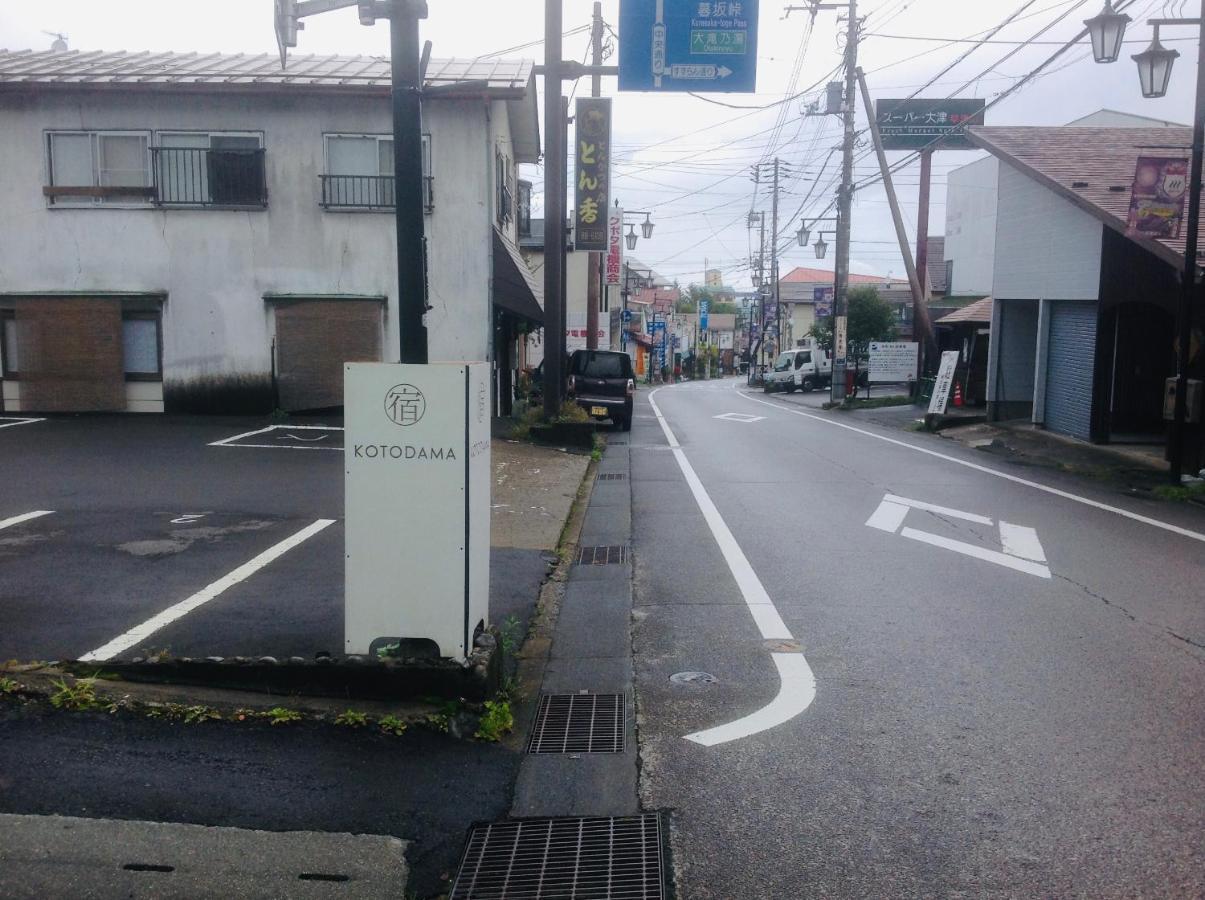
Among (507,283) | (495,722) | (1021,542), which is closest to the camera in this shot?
(495,722)

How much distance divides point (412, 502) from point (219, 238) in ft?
50.7

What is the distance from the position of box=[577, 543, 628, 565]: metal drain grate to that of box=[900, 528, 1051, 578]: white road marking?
113 inches

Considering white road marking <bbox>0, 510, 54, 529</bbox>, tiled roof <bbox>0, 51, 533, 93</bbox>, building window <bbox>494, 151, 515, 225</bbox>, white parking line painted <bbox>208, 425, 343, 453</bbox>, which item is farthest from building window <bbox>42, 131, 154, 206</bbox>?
white road marking <bbox>0, 510, 54, 529</bbox>

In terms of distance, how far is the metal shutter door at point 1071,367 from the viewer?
18734 mm

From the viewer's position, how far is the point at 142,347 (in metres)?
19.3

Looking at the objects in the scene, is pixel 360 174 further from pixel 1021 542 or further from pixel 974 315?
pixel 974 315

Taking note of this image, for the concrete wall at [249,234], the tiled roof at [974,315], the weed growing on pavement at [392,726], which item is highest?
the concrete wall at [249,234]

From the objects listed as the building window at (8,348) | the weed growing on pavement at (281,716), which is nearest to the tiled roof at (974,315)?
the building window at (8,348)

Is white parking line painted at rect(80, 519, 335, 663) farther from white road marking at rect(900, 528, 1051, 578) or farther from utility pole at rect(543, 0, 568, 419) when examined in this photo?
utility pole at rect(543, 0, 568, 419)

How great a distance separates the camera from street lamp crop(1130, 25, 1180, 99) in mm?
13500

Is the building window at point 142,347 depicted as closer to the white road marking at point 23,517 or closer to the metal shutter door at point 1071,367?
the white road marking at point 23,517

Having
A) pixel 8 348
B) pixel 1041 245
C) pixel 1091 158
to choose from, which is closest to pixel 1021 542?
pixel 1041 245

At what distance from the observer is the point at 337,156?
61.1ft

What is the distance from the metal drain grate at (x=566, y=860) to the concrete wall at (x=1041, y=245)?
55.8ft
